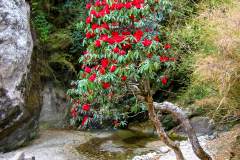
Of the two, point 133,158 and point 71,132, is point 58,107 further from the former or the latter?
point 133,158

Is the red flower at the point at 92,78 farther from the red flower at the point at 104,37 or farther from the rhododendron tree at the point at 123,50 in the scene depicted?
the red flower at the point at 104,37

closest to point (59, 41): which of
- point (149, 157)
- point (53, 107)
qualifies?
point (53, 107)

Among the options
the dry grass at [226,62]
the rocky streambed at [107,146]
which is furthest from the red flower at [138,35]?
the rocky streambed at [107,146]

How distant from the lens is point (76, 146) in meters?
7.55

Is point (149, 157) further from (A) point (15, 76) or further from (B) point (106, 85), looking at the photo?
(A) point (15, 76)

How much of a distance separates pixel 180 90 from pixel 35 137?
10.4ft

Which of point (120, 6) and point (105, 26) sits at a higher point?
point (120, 6)

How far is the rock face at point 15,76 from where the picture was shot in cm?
711

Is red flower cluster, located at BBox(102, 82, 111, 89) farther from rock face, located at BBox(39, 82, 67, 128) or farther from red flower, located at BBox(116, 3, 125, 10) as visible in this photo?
rock face, located at BBox(39, 82, 67, 128)

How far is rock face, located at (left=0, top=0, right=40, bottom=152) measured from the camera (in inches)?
280

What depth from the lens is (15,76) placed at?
728cm

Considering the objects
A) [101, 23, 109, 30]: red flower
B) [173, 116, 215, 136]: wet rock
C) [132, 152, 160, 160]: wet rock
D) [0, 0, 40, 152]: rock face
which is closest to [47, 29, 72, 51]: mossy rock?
[0, 0, 40, 152]: rock face

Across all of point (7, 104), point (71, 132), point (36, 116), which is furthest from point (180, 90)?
point (7, 104)

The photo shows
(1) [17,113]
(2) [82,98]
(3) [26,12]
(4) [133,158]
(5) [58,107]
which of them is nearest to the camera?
(2) [82,98]
